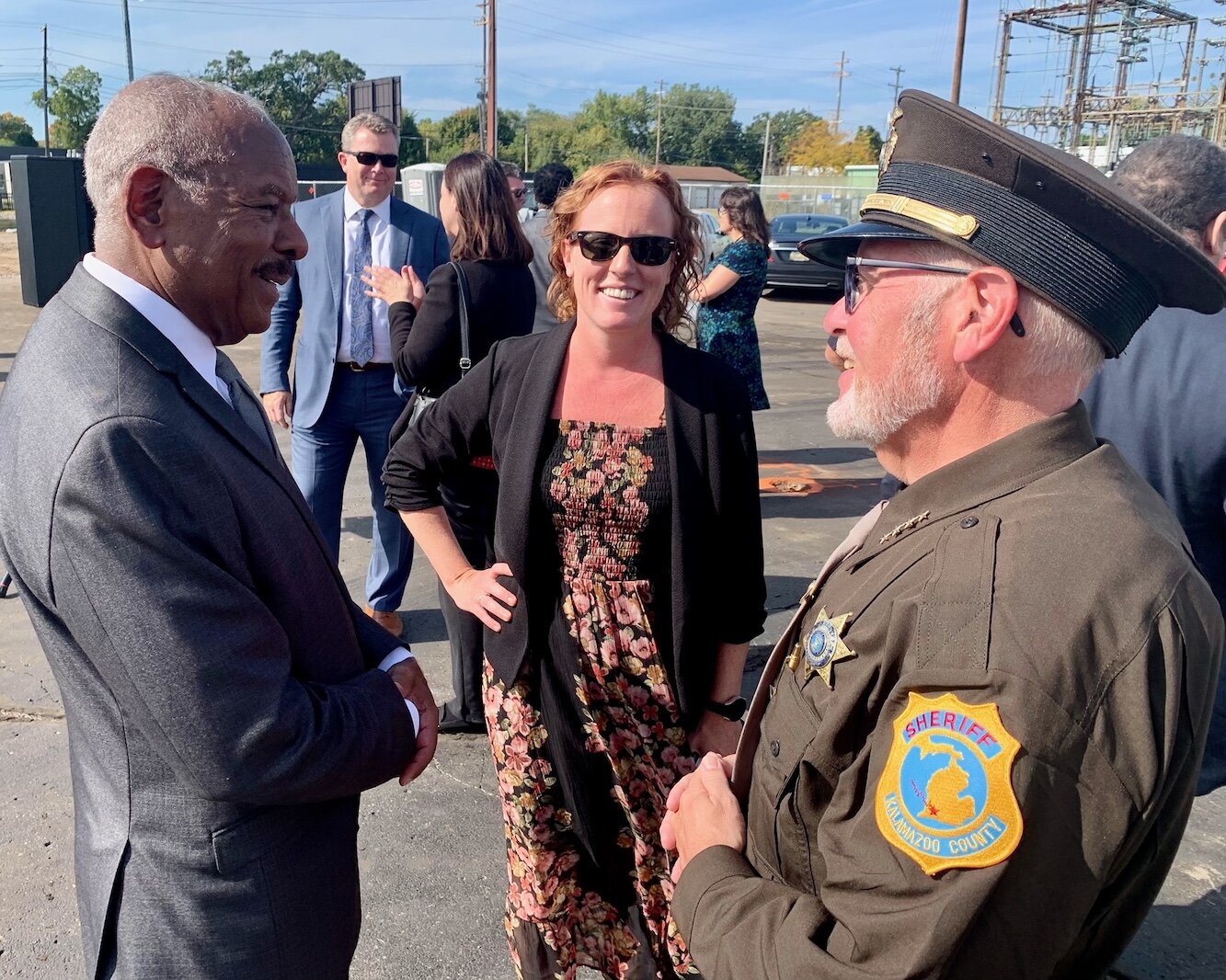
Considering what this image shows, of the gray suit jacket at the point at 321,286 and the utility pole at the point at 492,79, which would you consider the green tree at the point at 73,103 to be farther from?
the gray suit jacket at the point at 321,286

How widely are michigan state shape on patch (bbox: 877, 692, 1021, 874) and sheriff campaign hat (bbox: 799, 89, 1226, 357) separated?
53cm

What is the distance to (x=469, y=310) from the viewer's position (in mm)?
3391

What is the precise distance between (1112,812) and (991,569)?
0.27 metres

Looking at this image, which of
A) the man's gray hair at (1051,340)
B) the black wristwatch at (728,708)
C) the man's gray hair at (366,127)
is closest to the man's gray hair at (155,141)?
the man's gray hair at (1051,340)

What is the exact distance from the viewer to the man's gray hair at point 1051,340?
119 cm

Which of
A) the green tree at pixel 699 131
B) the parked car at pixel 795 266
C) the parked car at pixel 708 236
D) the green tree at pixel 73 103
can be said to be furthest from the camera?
the green tree at pixel 699 131

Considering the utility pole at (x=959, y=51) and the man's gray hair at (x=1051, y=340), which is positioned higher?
the utility pole at (x=959, y=51)

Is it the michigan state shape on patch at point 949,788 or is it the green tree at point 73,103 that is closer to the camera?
the michigan state shape on patch at point 949,788

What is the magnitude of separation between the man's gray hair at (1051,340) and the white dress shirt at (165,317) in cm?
111

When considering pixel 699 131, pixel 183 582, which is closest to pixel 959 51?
pixel 183 582

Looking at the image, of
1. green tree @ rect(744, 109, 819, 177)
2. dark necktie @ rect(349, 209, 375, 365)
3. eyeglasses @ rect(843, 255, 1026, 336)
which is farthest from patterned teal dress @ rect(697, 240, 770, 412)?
green tree @ rect(744, 109, 819, 177)

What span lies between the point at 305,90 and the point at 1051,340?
96.1m

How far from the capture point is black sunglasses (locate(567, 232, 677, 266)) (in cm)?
229

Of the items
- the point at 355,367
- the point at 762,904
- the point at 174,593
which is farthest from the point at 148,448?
the point at 355,367
